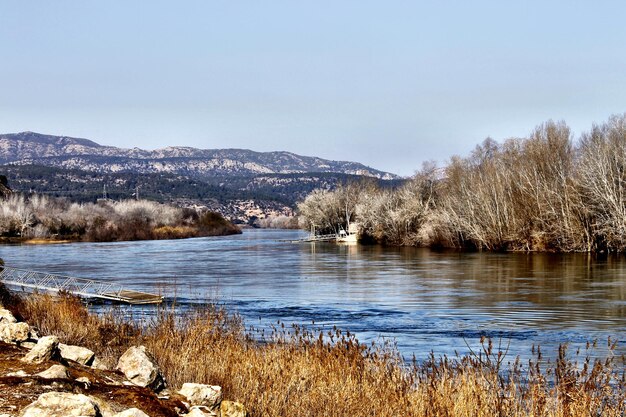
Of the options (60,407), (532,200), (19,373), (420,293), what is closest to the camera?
(60,407)

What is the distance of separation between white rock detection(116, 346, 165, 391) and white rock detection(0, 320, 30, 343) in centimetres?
249

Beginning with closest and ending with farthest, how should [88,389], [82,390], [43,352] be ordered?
[82,390] → [88,389] → [43,352]

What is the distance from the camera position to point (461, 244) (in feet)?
282

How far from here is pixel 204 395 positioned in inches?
376

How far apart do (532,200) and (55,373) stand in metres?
70.1

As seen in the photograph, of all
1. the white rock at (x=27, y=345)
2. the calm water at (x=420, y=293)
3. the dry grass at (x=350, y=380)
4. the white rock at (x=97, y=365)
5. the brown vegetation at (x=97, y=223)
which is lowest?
the calm water at (x=420, y=293)

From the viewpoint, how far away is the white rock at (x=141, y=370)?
10000 mm

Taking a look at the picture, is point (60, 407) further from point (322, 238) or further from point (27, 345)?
point (322, 238)

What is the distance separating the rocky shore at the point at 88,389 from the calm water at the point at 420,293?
12.1m

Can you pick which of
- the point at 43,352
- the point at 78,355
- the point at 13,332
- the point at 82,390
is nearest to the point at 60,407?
the point at 82,390

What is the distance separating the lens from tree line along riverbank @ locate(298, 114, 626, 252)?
66.2 meters

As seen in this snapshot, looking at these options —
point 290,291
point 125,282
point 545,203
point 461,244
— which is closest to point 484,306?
point 290,291

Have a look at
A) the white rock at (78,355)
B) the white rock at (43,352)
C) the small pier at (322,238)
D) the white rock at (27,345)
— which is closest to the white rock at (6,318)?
the white rock at (27,345)

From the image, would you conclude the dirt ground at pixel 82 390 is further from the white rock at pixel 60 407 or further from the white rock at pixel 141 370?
the white rock at pixel 60 407
